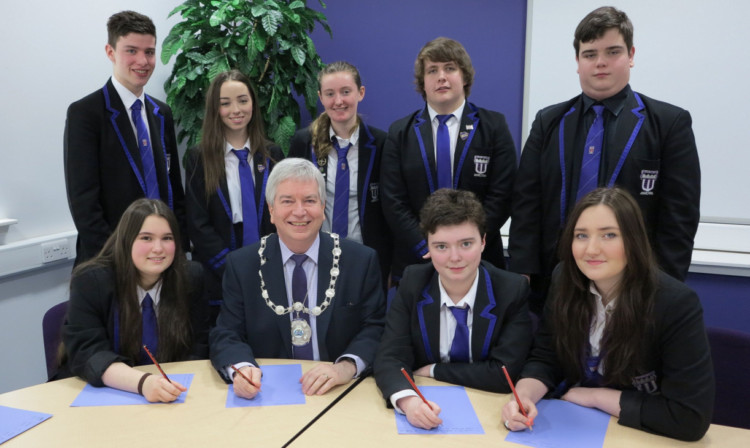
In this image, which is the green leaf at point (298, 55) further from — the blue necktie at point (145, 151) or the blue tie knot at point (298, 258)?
the blue tie knot at point (298, 258)

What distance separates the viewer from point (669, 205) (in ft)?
7.03

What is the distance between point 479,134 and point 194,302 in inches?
55.2

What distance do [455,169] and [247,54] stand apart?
5.84ft

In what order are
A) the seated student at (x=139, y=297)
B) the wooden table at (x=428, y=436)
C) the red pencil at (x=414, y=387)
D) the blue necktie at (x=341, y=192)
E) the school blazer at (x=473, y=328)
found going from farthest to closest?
1. the blue necktie at (x=341, y=192)
2. the seated student at (x=139, y=297)
3. the school blazer at (x=473, y=328)
4. the red pencil at (x=414, y=387)
5. the wooden table at (x=428, y=436)

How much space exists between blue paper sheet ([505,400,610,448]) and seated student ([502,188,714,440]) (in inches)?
1.2

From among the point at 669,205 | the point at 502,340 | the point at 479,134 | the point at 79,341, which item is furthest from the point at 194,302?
the point at 669,205

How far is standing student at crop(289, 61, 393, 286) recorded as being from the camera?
9.06 ft

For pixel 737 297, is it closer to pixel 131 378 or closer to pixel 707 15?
pixel 707 15

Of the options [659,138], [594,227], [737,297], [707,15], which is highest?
[707,15]

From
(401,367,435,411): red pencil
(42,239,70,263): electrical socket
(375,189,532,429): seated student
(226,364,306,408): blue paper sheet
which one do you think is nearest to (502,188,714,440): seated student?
(375,189,532,429): seated student

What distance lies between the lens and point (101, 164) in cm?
266

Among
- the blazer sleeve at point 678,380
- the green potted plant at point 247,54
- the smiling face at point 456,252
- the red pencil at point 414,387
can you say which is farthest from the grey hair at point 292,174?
the green potted plant at point 247,54

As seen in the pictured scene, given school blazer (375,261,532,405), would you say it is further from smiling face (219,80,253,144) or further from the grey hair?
smiling face (219,80,253,144)

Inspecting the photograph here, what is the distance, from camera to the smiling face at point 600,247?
1670 millimetres
